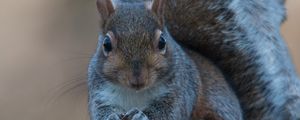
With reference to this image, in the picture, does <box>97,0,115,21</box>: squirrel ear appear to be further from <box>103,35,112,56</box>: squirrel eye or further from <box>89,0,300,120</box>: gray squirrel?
<box>89,0,300,120</box>: gray squirrel

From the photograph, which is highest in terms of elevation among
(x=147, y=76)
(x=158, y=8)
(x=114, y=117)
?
(x=158, y=8)

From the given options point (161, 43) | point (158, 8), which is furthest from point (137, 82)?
point (158, 8)

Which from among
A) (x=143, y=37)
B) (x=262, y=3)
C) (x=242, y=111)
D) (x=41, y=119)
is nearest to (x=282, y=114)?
(x=242, y=111)

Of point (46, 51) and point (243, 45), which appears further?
point (46, 51)

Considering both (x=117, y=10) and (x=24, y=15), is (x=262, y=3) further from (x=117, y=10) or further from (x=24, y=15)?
(x=24, y=15)

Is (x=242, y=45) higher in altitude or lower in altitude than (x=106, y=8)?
lower

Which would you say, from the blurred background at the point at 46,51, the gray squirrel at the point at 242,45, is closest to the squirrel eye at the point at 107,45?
the gray squirrel at the point at 242,45

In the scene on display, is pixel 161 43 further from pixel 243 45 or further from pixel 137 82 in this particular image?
pixel 243 45
